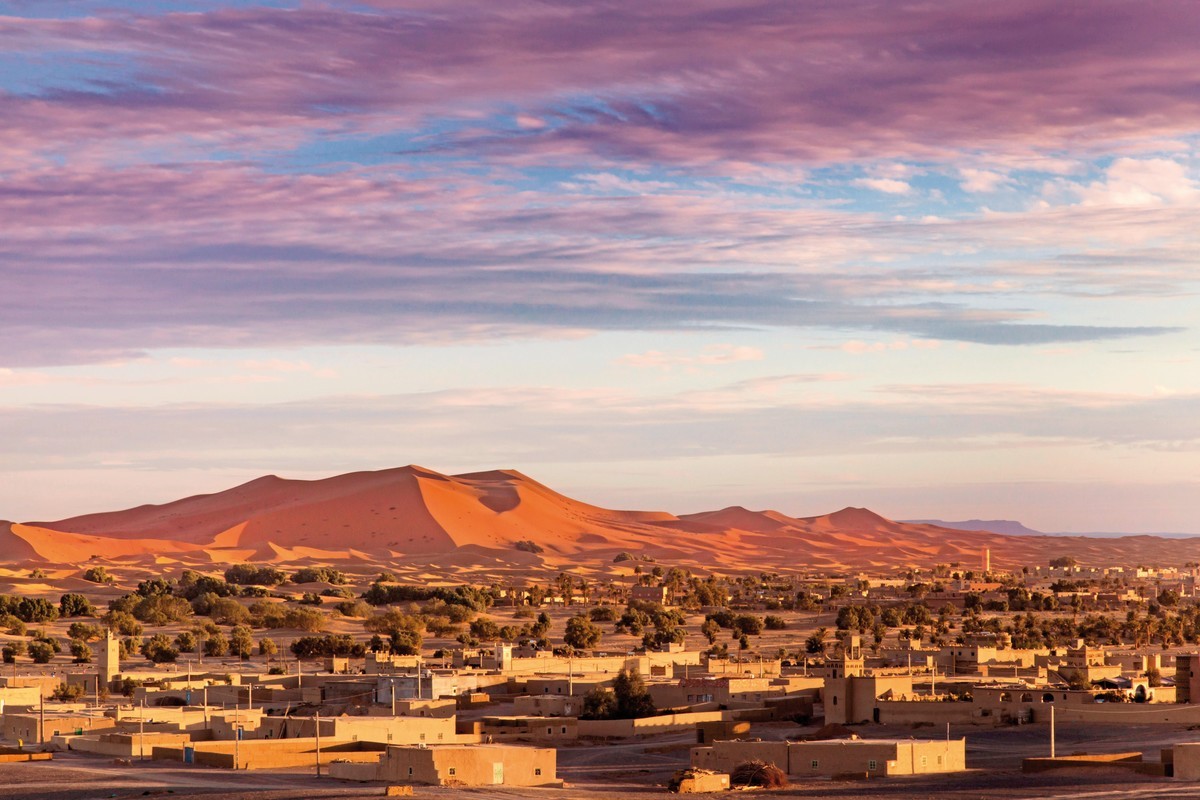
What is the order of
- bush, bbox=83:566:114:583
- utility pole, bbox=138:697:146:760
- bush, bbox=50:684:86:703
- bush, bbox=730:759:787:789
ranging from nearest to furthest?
bush, bbox=730:759:787:789, utility pole, bbox=138:697:146:760, bush, bbox=50:684:86:703, bush, bbox=83:566:114:583

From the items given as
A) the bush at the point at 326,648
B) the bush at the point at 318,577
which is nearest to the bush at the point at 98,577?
the bush at the point at 318,577

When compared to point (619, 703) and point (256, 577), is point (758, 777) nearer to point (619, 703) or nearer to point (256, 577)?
point (619, 703)

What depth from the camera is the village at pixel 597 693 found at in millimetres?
41031

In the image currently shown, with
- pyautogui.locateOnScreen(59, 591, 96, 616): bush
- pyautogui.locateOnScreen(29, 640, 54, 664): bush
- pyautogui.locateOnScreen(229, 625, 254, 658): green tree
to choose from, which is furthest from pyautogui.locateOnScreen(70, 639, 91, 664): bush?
pyautogui.locateOnScreen(59, 591, 96, 616): bush

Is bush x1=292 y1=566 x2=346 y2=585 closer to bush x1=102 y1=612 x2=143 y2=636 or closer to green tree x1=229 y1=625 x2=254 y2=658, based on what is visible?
bush x1=102 y1=612 x2=143 y2=636

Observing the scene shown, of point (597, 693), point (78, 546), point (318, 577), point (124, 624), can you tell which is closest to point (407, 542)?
point (78, 546)

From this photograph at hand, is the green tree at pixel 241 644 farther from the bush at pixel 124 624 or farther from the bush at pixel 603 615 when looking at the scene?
the bush at pixel 603 615

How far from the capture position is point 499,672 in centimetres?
6091

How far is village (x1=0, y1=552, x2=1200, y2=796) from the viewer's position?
135 feet

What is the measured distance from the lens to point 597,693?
53.0 metres

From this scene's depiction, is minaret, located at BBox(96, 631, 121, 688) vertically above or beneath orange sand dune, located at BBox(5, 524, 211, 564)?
beneath

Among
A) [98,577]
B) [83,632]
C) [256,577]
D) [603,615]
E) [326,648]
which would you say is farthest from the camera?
[256,577]

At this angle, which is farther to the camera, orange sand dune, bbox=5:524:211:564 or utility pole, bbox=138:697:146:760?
orange sand dune, bbox=5:524:211:564

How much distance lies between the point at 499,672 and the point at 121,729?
1693 cm
